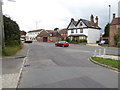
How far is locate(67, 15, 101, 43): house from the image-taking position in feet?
150

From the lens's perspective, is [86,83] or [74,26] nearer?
[86,83]

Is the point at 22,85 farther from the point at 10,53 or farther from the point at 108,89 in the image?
the point at 10,53

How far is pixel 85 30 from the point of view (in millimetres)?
45938

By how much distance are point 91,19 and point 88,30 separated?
18.2 ft

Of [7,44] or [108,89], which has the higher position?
[7,44]

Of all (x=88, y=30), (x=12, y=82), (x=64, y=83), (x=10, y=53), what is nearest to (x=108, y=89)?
(x=64, y=83)

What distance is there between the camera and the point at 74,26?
50.1m

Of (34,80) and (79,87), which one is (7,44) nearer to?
(34,80)

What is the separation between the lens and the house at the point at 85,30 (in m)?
45.7

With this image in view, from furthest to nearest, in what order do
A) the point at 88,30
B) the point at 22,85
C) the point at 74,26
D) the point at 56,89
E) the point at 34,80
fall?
the point at 74,26 < the point at 88,30 < the point at 34,80 < the point at 22,85 < the point at 56,89

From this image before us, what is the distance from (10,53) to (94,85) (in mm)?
10186

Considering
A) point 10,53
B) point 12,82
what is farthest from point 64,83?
point 10,53

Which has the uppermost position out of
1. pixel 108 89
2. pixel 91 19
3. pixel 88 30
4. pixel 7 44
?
pixel 91 19

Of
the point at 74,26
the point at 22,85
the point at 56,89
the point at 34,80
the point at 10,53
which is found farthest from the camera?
the point at 74,26
